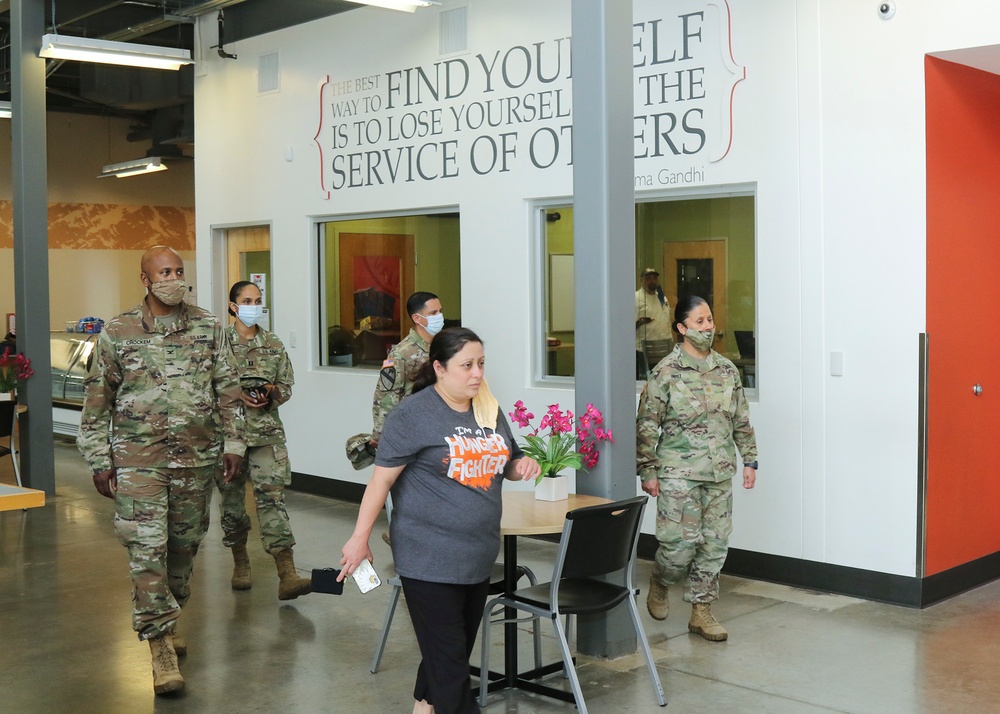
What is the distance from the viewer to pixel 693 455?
16.1ft

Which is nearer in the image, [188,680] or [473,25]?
[188,680]

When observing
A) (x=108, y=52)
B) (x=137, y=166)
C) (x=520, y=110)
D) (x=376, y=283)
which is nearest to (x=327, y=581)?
(x=520, y=110)

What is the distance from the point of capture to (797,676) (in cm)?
452

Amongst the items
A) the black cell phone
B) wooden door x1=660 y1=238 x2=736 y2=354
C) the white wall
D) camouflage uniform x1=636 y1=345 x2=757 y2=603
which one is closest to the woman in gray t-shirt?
the black cell phone

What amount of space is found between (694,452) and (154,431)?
Result: 7.65 feet

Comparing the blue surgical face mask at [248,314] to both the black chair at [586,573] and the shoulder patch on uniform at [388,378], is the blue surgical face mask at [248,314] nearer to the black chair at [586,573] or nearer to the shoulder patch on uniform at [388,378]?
the shoulder patch on uniform at [388,378]

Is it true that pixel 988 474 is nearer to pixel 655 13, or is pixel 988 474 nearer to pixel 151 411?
pixel 655 13

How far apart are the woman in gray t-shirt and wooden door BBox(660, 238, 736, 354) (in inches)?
121

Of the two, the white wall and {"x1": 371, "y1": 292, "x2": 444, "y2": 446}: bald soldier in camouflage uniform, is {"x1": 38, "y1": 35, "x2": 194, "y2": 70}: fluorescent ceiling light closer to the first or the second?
the white wall

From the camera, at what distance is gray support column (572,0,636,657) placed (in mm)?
4570

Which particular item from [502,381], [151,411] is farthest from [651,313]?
[151,411]

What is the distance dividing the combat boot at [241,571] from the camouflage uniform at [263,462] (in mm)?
102

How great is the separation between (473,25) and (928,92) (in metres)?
3.23

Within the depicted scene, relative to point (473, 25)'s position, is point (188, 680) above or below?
below
